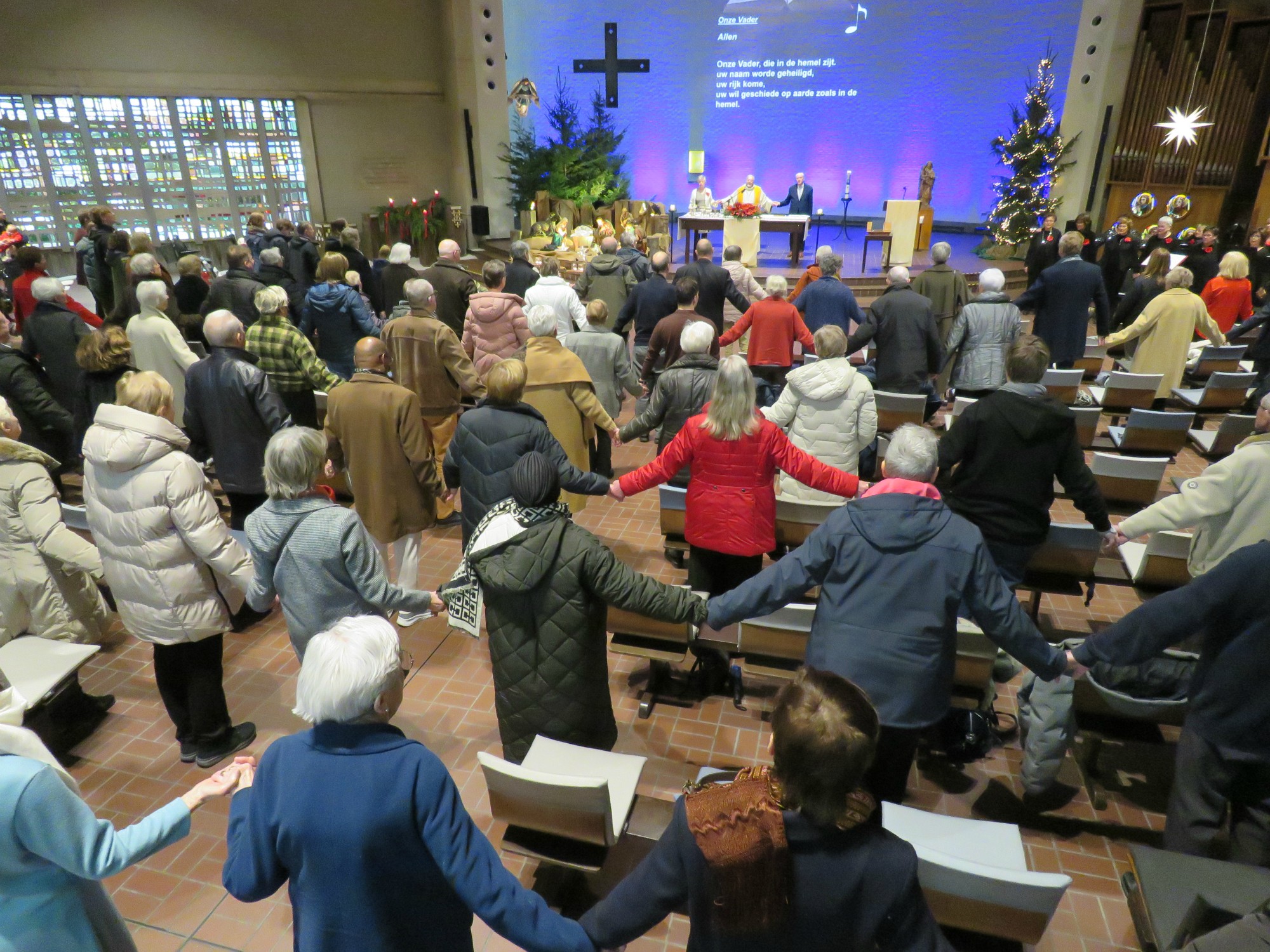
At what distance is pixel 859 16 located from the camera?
54.1 ft

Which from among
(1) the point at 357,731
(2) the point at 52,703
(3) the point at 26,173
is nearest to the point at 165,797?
(2) the point at 52,703

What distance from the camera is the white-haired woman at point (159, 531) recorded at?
9.55 ft

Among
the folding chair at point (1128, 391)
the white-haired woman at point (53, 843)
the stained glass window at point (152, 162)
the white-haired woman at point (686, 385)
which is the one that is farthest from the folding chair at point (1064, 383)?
the stained glass window at point (152, 162)

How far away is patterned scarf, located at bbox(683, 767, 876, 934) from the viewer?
1.37 m

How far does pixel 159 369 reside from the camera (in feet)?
17.5

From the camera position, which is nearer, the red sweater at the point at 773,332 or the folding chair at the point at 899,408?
the folding chair at the point at 899,408

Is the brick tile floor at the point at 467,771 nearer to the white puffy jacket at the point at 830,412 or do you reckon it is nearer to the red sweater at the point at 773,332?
the white puffy jacket at the point at 830,412

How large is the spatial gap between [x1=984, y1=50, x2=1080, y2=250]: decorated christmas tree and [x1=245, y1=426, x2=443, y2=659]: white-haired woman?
1392 centimetres

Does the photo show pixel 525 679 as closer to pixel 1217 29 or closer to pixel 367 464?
pixel 367 464

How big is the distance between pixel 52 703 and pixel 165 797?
77 cm

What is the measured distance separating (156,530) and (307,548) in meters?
0.70

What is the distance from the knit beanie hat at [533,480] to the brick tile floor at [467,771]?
1489mm

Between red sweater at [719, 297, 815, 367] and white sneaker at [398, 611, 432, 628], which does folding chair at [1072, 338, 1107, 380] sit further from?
white sneaker at [398, 611, 432, 628]

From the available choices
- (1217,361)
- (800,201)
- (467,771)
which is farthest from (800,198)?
(467,771)
